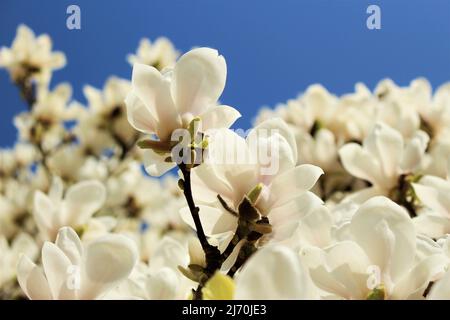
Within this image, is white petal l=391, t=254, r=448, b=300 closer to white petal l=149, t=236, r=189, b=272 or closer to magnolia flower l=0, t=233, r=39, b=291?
white petal l=149, t=236, r=189, b=272

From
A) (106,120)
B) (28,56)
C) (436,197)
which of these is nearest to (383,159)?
(436,197)

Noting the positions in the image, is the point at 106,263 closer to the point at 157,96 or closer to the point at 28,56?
the point at 157,96

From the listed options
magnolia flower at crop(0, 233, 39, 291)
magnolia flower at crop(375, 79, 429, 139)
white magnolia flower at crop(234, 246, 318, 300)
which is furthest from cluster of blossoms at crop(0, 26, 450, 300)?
magnolia flower at crop(0, 233, 39, 291)

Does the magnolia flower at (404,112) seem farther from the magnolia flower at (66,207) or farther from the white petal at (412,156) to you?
the magnolia flower at (66,207)

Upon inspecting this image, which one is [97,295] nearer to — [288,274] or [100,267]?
[100,267]
